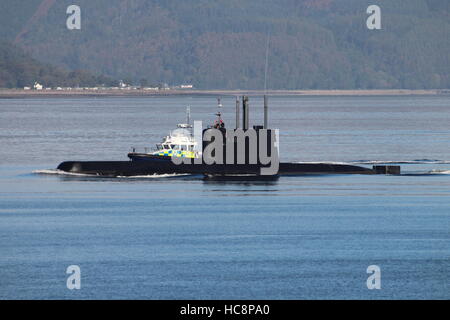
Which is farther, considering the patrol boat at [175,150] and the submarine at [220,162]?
the patrol boat at [175,150]

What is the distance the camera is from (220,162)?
190 ft

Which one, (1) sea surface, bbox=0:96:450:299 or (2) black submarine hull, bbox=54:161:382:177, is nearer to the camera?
(1) sea surface, bbox=0:96:450:299

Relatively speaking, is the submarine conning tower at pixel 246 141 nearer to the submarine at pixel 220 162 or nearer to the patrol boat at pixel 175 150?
the submarine at pixel 220 162

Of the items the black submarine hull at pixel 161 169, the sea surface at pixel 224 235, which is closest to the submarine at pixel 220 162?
the black submarine hull at pixel 161 169

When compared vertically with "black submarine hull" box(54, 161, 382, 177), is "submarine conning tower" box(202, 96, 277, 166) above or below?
above

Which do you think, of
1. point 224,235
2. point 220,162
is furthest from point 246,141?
point 224,235

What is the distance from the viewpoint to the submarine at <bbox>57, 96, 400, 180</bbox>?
5694 cm

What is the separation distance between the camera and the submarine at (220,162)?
56938mm

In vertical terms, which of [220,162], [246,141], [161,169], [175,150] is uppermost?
[246,141]

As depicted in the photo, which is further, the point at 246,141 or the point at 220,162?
the point at 246,141

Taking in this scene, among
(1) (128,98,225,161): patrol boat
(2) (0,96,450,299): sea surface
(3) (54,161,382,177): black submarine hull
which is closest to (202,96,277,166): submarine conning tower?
(3) (54,161,382,177): black submarine hull

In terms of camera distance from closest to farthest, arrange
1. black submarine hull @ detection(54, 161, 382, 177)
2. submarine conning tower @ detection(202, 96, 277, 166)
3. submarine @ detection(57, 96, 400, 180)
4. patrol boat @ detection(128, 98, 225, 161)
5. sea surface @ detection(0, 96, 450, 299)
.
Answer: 1. sea surface @ detection(0, 96, 450, 299)
2. submarine conning tower @ detection(202, 96, 277, 166)
3. submarine @ detection(57, 96, 400, 180)
4. black submarine hull @ detection(54, 161, 382, 177)
5. patrol boat @ detection(128, 98, 225, 161)

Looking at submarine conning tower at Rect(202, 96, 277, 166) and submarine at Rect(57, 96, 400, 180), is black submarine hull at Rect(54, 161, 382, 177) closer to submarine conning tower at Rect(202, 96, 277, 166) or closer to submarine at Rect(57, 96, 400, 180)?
submarine at Rect(57, 96, 400, 180)

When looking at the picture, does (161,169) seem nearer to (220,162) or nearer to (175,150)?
(175,150)
